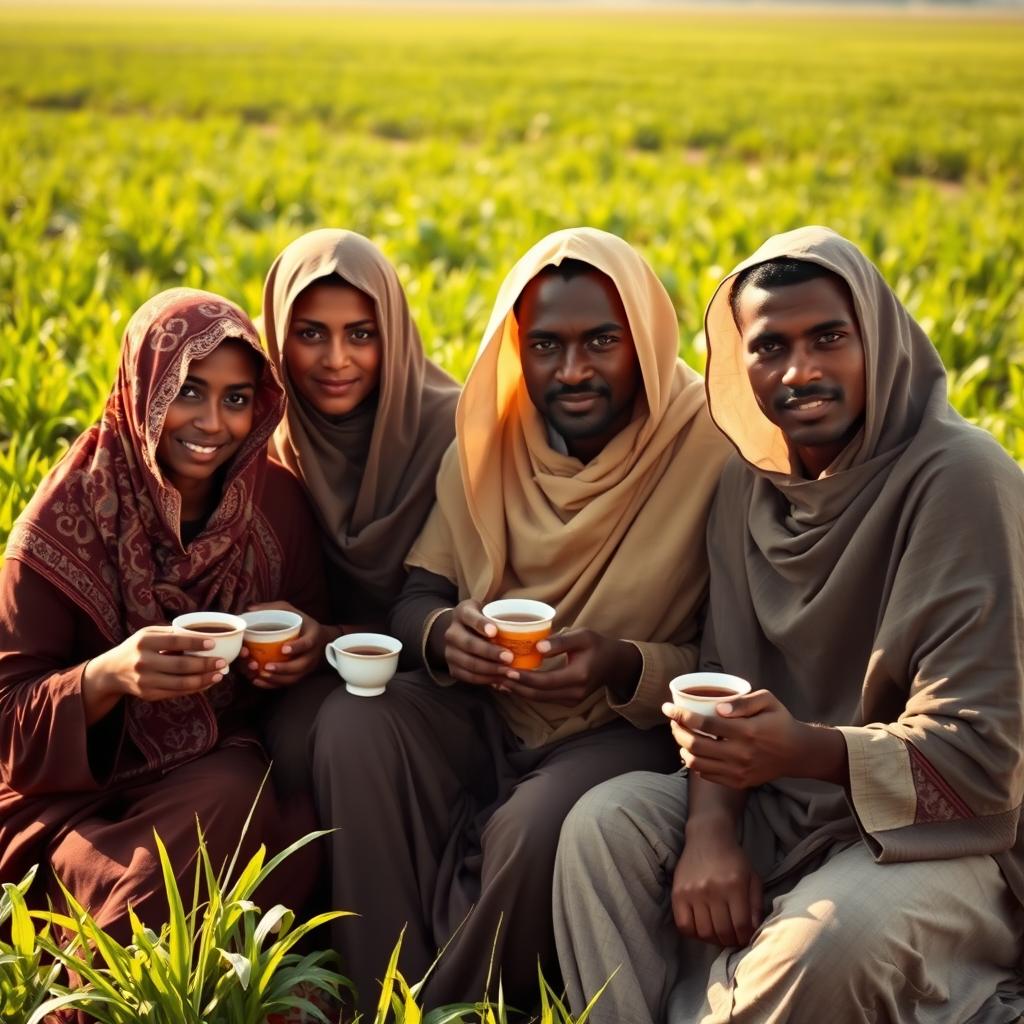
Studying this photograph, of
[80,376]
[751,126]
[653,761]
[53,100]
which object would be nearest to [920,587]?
[653,761]

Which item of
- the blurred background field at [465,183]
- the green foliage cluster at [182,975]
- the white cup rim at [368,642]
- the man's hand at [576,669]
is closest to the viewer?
the green foliage cluster at [182,975]

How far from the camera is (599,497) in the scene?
346cm

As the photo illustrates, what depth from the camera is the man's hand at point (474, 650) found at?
3199mm

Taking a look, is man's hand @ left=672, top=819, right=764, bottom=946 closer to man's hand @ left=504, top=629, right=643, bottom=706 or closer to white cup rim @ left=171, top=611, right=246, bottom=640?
man's hand @ left=504, top=629, right=643, bottom=706

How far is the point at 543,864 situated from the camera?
120 inches

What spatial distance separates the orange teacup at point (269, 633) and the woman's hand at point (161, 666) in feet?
0.72

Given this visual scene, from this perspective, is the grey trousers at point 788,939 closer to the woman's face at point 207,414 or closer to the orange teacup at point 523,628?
the orange teacup at point 523,628

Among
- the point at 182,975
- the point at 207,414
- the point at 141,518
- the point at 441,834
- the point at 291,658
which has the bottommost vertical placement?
the point at 441,834

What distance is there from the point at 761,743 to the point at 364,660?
0.98 meters

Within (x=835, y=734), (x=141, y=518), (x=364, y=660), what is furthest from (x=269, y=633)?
(x=835, y=734)

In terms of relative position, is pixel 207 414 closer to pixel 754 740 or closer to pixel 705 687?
pixel 705 687

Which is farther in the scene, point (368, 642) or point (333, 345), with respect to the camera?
point (333, 345)

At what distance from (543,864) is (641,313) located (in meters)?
1.29

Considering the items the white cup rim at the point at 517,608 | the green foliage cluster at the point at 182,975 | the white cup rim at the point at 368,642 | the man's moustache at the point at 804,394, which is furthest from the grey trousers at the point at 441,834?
the man's moustache at the point at 804,394
